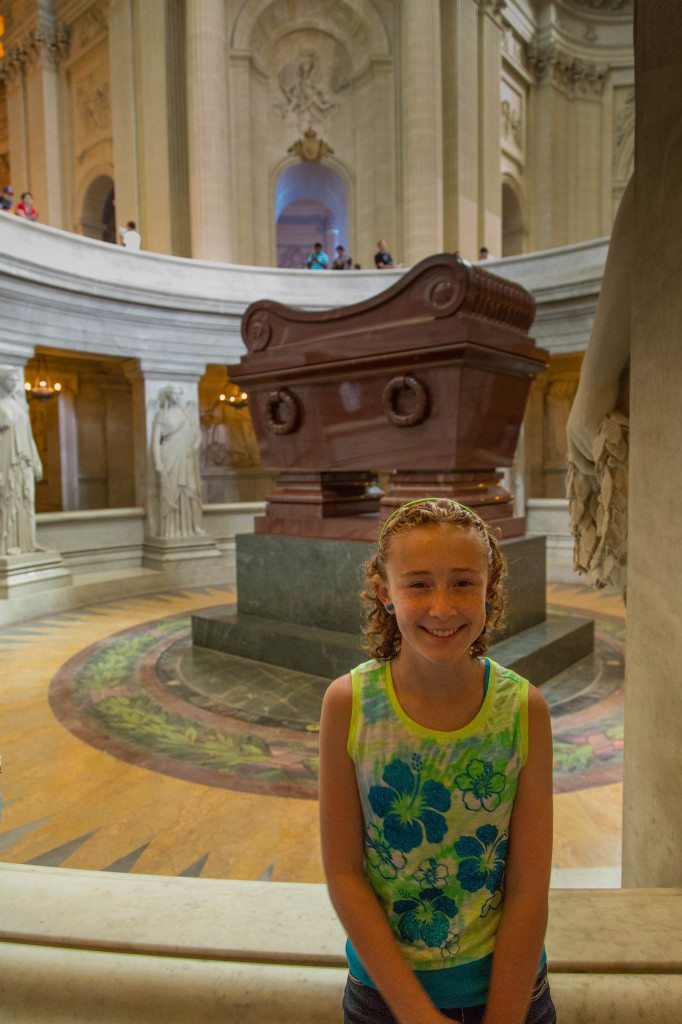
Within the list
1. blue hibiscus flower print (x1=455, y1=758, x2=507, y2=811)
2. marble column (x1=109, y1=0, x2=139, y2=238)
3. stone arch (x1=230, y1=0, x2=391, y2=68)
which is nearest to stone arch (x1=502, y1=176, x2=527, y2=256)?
stone arch (x1=230, y1=0, x2=391, y2=68)

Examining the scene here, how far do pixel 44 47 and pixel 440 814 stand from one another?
70.1 ft

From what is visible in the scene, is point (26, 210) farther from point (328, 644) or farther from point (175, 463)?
point (328, 644)

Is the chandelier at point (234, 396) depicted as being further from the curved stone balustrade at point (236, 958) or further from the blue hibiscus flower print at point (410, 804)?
the blue hibiscus flower print at point (410, 804)

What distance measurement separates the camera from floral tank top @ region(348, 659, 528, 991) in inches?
35.0

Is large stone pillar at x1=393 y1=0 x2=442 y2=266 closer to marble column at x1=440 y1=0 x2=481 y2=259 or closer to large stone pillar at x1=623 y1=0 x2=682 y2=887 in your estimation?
marble column at x1=440 y1=0 x2=481 y2=259

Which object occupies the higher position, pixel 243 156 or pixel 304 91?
pixel 304 91

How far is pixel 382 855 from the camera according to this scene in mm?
918

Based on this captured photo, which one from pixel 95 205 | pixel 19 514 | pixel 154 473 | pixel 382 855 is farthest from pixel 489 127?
pixel 382 855

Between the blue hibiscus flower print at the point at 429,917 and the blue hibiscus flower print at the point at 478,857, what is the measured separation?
38 mm

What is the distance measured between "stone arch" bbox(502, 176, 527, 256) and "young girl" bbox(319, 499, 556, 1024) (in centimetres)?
2019

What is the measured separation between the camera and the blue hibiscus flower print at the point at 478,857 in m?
0.90

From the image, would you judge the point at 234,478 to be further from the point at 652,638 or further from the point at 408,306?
the point at 652,638

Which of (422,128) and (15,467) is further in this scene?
(422,128)

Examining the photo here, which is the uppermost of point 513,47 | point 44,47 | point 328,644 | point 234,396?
point 513,47
